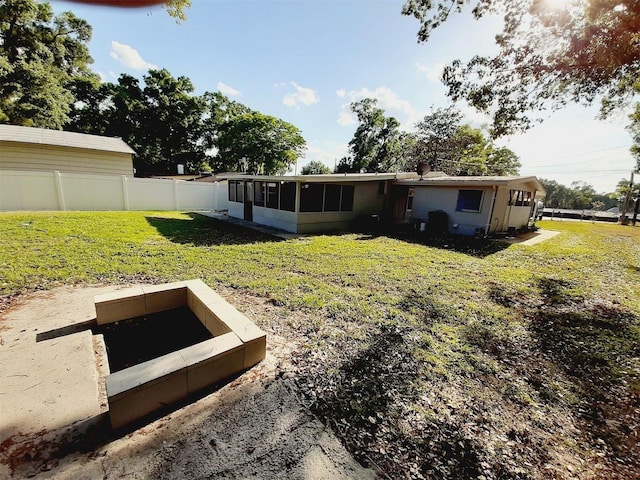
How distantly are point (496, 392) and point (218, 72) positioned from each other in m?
15.1

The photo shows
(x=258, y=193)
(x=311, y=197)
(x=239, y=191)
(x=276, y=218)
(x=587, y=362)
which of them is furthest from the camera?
(x=239, y=191)

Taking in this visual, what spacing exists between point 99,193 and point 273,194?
27.3 ft

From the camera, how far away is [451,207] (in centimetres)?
1137

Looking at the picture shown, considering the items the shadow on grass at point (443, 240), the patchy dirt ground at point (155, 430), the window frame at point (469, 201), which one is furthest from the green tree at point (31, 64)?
the window frame at point (469, 201)

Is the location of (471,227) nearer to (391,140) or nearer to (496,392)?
(496,392)

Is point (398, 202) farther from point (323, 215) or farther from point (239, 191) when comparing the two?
point (239, 191)

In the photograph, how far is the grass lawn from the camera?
1995 mm

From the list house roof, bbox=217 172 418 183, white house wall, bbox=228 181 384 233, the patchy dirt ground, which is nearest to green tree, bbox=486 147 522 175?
house roof, bbox=217 172 418 183

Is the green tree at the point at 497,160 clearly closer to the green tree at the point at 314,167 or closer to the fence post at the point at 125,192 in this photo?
the green tree at the point at 314,167

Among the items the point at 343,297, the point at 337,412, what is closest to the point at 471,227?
the point at 343,297

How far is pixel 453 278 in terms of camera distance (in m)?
5.77

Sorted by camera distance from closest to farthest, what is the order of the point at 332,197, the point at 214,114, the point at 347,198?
the point at 332,197 → the point at 347,198 → the point at 214,114

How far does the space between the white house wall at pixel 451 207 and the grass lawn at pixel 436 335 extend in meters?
2.95

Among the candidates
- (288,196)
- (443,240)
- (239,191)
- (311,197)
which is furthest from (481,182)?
(239,191)
